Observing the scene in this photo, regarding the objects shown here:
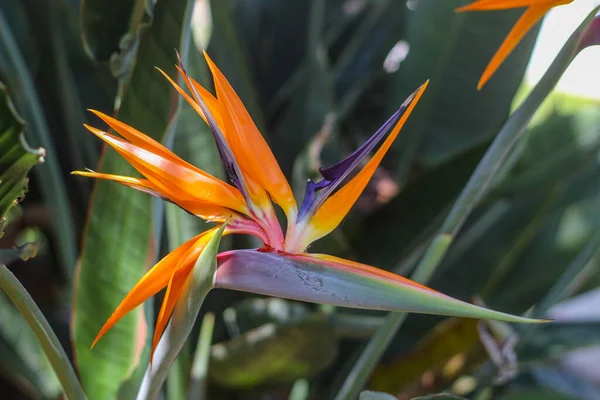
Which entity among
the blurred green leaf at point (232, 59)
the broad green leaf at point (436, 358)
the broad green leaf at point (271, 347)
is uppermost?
the blurred green leaf at point (232, 59)

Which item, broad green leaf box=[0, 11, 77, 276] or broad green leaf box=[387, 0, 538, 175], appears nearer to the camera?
broad green leaf box=[0, 11, 77, 276]

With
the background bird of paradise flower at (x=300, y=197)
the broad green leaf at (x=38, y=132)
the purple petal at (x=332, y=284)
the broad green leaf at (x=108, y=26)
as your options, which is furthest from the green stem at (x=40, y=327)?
the broad green leaf at (x=38, y=132)

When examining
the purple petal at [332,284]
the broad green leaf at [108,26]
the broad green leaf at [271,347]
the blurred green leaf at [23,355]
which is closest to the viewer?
the purple petal at [332,284]

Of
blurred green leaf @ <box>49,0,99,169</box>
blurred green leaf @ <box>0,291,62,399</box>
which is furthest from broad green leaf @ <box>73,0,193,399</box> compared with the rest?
blurred green leaf @ <box>49,0,99,169</box>

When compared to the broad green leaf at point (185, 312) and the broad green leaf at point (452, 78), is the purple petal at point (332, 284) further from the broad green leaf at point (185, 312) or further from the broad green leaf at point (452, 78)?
the broad green leaf at point (452, 78)

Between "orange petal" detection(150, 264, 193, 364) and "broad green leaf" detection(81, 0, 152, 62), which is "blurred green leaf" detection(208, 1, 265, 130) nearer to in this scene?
"broad green leaf" detection(81, 0, 152, 62)

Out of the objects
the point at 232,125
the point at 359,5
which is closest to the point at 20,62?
the point at 232,125
